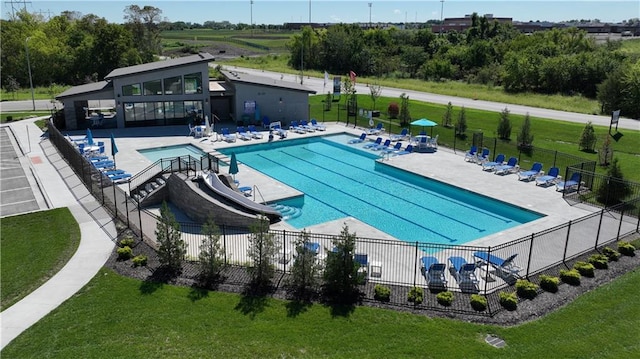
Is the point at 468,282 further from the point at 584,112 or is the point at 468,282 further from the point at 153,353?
the point at 584,112

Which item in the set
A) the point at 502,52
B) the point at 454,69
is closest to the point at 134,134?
the point at 454,69

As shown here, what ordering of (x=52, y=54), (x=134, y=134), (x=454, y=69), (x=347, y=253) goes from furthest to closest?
1. (x=454, y=69)
2. (x=52, y=54)
3. (x=134, y=134)
4. (x=347, y=253)

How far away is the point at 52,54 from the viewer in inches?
2699

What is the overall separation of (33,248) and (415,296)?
1316 centimetres

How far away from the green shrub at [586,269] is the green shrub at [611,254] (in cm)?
131

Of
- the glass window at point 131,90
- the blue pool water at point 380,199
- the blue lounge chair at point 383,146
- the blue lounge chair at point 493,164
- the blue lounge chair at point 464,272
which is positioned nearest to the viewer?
the blue lounge chair at point 464,272

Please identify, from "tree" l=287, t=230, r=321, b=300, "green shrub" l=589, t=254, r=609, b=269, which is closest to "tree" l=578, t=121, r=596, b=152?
"green shrub" l=589, t=254, r=609, b=269

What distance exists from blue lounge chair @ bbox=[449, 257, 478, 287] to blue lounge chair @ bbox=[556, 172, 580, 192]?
34.8ft

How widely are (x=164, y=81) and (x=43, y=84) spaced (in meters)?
43.0

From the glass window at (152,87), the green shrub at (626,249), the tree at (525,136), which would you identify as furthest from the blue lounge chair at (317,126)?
the green shrub at (626,249)

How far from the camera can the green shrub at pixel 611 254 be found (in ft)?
53.9

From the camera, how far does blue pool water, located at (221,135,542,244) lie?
20.7 meters

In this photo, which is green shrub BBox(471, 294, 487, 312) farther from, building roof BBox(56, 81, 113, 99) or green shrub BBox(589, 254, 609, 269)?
building roof BBox(56, 81, 113, 99)

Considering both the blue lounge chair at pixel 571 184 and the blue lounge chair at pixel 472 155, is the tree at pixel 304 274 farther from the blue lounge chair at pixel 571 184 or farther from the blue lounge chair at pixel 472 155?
the blue lounge chair at pixel 472 155
